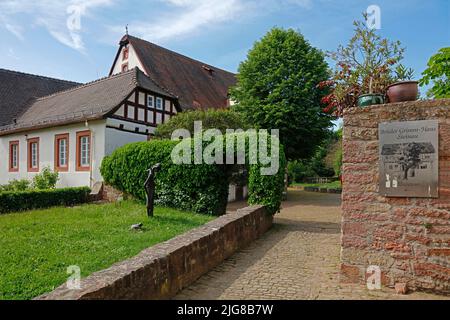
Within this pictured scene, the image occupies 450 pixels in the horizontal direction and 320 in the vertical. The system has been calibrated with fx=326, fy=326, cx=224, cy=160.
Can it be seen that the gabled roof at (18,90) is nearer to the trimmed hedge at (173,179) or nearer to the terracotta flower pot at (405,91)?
the trimmed hedge at (173,179)

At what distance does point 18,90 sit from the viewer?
23.5 m

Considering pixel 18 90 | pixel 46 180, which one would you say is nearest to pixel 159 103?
pixel 46 180

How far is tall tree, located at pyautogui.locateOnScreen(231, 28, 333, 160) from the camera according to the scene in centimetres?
1539

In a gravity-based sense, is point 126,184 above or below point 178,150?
below

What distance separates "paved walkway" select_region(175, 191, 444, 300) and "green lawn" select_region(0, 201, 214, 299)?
139 centimetres

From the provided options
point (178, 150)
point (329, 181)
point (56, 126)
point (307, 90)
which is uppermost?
point (307, 90)

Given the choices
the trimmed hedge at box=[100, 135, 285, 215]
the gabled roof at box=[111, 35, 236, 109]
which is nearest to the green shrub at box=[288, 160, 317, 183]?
the gabled roof at box=[111, 35, 236, 109]

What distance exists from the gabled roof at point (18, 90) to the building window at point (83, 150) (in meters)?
9.12

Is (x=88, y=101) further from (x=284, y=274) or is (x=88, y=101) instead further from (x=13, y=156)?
(x=284, y=274)

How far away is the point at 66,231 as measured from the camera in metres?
6.46
